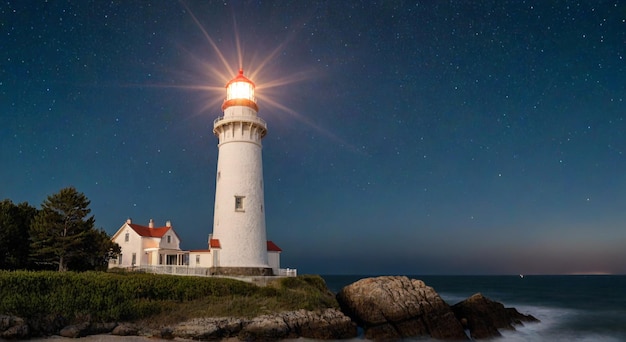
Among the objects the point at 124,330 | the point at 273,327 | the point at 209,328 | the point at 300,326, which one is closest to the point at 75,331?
the point at 124,330

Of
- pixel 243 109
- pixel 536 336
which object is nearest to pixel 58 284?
pixel 243 109

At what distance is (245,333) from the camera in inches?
699

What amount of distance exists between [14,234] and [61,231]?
240cm

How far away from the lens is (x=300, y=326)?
18844mm

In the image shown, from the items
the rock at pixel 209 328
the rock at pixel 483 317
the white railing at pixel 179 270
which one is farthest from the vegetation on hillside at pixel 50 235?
the rock at pixel 483 317

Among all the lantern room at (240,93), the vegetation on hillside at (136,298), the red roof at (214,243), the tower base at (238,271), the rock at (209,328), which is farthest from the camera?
the lantern room at (240,93)

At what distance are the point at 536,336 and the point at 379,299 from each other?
9281mm

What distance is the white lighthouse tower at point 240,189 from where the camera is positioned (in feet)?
86.0

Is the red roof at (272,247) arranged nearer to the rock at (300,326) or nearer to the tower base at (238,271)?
the tower base at (238,271)

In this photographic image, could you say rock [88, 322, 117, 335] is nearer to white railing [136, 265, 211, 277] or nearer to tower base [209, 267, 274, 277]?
white railing [136, 265, 211, 277]

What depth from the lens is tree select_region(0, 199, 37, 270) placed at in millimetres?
23178

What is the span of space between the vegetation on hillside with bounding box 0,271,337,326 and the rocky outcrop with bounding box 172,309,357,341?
2.72 ft

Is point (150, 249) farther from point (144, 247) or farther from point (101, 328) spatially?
point (101, 328)

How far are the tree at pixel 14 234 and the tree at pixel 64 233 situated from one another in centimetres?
60
